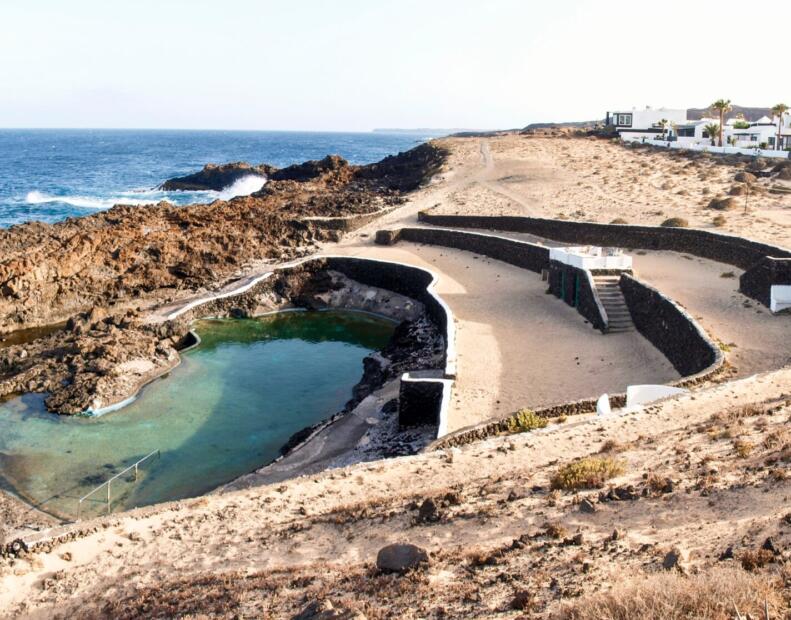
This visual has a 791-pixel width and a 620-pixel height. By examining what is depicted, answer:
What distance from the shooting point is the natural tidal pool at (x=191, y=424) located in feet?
52.8

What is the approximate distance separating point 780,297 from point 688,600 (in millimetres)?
15685

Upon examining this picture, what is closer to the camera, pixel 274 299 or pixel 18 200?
pixel 274 299

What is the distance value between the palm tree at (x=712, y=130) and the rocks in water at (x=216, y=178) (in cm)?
4089

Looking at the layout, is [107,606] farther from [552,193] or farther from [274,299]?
[552,193]

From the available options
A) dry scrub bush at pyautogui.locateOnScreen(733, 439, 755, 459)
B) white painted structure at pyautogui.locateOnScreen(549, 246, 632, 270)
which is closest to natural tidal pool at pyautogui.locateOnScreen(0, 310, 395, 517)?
white painted structure at pyautogui.locateOnScreen(549, 246, 632, 270)

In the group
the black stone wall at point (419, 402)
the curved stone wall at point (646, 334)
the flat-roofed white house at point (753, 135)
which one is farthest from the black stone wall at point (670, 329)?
the flat-roofed white house at point (753, 135)

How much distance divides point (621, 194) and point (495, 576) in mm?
36231

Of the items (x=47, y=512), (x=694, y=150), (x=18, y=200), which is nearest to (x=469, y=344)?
(x=47, y=512)

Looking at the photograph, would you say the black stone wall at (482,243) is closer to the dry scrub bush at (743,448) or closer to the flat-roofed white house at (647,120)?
the dry scrub bush at (743,448)

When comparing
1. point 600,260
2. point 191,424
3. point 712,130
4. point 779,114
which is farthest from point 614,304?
point 712,130

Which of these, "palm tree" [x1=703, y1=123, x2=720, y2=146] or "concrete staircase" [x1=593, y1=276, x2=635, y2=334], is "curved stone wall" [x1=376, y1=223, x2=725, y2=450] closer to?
"concrete staircase" [x1=593, y1=276, x2=635, y2=334]

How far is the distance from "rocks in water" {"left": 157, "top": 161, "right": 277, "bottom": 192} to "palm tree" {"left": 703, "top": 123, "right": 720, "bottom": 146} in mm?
40886

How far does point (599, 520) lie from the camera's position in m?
8.68

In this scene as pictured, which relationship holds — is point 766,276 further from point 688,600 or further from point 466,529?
point 688,600
